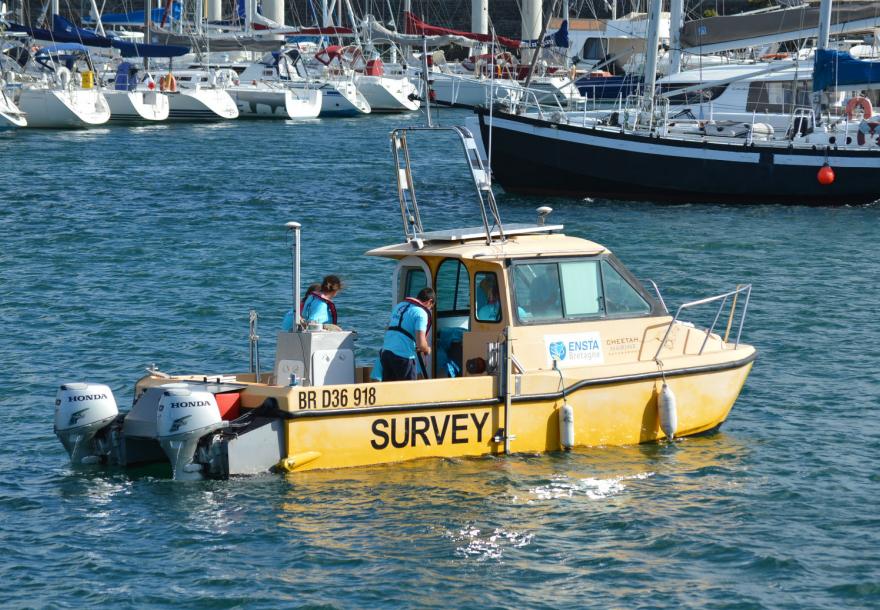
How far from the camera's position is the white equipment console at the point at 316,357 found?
12930mm

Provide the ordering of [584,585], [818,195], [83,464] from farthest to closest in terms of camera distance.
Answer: [818,195] < [83,464] < [584,585]

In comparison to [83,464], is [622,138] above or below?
above

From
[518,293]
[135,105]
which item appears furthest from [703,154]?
[135,105]

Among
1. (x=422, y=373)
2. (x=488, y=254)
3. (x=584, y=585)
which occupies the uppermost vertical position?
(x=488, y=254)

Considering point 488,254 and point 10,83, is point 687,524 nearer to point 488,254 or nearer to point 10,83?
point 488,254

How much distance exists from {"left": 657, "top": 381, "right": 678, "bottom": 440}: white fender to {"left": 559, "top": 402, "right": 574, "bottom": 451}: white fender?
0.98 metres

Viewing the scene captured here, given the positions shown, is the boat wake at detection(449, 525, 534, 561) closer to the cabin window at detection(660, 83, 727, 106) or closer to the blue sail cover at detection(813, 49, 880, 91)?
the blue sail cover at detection(813, 49, 880, 91)

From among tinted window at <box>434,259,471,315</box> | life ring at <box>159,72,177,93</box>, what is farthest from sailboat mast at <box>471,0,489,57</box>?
tinted window at <box>434,259,471,315</box>

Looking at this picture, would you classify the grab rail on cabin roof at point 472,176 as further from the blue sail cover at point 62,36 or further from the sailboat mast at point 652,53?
the blue sail cover at point 62,36

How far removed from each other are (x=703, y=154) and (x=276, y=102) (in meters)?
36.0

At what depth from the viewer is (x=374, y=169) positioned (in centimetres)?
4281

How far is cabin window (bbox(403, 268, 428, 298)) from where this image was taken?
45.0 feet

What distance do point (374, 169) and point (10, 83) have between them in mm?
21255

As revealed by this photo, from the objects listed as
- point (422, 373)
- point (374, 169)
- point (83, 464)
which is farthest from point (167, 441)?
point (374, 169)
